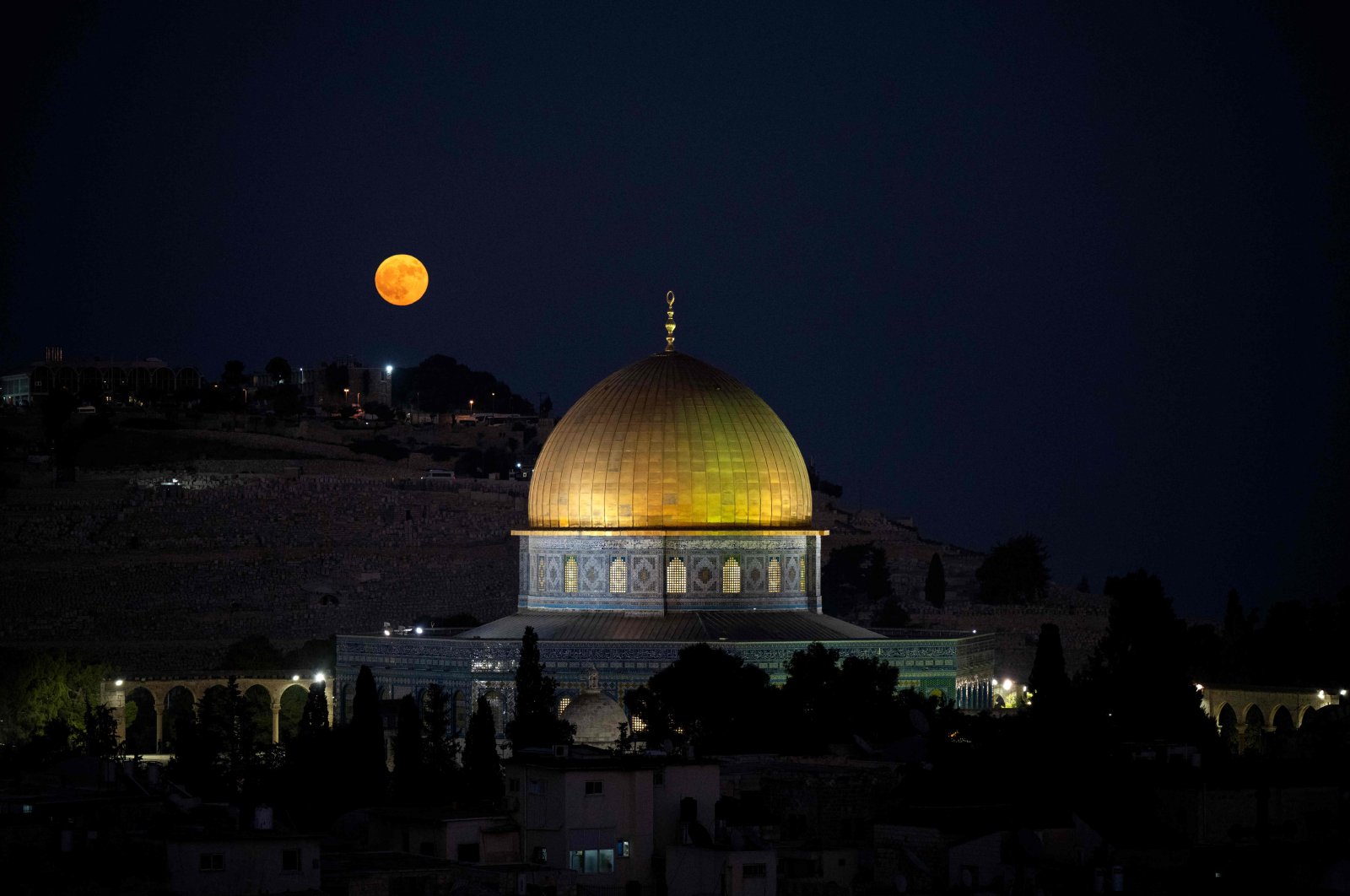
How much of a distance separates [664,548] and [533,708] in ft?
18.9

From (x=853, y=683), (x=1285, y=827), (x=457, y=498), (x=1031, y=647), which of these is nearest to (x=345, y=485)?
(x=457, y=498)

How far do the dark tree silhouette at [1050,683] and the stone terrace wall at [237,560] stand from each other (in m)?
24.4

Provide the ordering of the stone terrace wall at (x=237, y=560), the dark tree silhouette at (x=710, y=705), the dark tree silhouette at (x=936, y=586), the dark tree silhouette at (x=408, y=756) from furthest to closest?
the dark tree silhouette at (x=936, y=586), the stone terrace wall at (x=237, y=560), the dark tree silhouette at (x=710, y=705), the dark tree silhouette at (x=408, y=756)

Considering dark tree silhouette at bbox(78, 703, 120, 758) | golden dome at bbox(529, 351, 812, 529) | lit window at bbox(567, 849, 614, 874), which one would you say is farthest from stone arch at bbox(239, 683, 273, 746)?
lit window at bbox(567, 849, 614, 874)

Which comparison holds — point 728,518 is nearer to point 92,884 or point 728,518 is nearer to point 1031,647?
point 1031,647

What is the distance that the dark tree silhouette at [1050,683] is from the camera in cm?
3778

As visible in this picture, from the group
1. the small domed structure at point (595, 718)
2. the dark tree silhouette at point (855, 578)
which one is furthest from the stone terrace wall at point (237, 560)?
the small domed structure at point (595, 718)

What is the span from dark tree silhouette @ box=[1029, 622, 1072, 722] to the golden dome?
7.46 metres

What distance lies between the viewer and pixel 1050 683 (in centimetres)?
3872

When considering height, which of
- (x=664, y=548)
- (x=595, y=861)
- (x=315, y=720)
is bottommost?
(x=595, y=861)

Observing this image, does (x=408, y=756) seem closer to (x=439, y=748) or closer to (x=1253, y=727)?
(x=439, y=748)

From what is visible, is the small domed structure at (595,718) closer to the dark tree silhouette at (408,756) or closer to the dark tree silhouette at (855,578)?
the dark tree silhouette at (408,756)

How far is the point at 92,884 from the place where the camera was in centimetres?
2742

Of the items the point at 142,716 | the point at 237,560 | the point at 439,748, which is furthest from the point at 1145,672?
the point at 237,560
